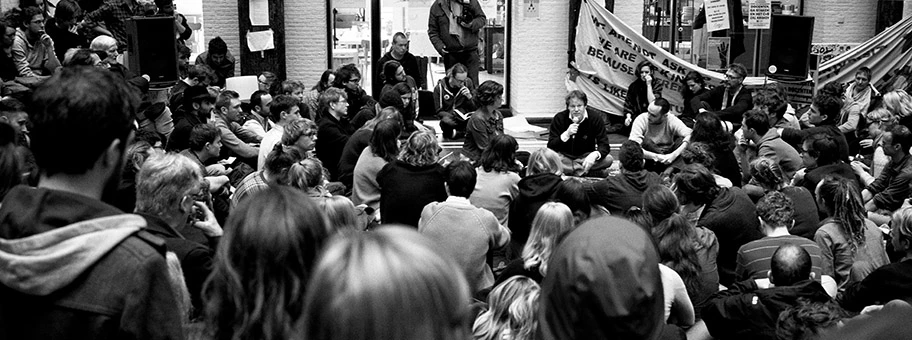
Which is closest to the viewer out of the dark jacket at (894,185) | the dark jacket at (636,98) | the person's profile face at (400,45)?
the dark jacket at (894,185)

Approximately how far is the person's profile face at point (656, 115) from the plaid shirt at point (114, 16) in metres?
6.66

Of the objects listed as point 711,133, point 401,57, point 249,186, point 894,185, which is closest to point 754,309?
point 249,186

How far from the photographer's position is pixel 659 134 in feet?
37.0

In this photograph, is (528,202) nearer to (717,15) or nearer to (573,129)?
(573,129)

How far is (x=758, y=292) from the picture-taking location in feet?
17.4

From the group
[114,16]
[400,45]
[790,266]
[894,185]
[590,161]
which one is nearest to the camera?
[790,266]

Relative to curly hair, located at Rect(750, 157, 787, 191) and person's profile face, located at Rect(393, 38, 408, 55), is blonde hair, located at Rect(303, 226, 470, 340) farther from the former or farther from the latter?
person's profile face, located at Rect(393, 38, 408, 55)

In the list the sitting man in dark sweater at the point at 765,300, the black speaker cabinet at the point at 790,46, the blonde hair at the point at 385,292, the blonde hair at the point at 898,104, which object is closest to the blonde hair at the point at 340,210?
the sitting man in dark sweater at the point at 765,300

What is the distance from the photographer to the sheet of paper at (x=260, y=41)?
53.7ft

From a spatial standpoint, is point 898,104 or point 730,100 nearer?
point 898,104

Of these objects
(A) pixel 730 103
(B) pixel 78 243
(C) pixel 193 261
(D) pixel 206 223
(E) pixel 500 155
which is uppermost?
(B) pixel 78 243

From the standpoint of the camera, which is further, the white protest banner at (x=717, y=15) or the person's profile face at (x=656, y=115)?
the white protest banner at (x=717, y=15)

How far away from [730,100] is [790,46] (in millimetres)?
1869

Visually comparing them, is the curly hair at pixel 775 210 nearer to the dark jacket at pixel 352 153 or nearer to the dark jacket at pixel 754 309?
the dark jacket at pixel 754 309
